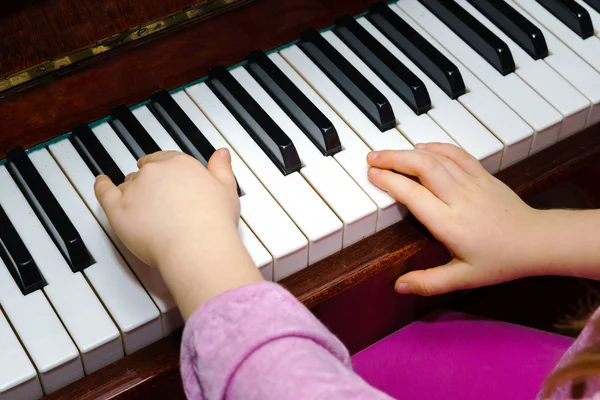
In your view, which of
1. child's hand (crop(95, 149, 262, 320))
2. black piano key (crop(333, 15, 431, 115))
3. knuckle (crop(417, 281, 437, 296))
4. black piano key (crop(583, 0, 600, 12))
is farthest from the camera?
black piano key (crop(583, 0, 600, 12))

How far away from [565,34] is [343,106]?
0.45 m

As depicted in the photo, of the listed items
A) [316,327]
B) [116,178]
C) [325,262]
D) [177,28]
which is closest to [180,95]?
[177,28]

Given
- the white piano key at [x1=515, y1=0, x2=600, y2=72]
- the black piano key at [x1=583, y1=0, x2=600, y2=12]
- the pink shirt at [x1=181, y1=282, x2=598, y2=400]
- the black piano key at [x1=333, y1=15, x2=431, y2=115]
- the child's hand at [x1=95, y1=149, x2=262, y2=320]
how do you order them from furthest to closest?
1. the black piano key at [x1=583, y1=0, x2=600, y2=12]
2. the white piano key at [x1=515, y1=0, x2=600, y2=72]
3. the black piano key at [x1=333, y1=15, x2=431, y2=115]
4. the child's hand at [x1=95, y1=149, x2=262, y2=320]
5. the pink shirt at [x1=181, y1=282, x2=598, y2=400]

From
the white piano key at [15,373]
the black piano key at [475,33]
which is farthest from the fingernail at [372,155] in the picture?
the white piano key at [15,373]

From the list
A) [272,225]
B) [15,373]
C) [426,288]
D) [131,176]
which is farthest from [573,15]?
[15,373]

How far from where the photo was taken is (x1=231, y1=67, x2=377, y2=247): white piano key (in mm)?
1223

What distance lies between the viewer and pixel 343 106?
1388mm

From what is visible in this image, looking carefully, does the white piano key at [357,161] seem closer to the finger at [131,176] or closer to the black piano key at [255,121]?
the black piano key at [255,121]

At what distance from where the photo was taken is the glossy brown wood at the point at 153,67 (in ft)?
4.28

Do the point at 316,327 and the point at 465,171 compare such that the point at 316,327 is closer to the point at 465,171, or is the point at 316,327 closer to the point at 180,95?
the point at 465,171

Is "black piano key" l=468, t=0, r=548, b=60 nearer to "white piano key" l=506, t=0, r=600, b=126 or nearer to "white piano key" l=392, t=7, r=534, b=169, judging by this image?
"white piano key" l=506, t=0, r=600, b=126

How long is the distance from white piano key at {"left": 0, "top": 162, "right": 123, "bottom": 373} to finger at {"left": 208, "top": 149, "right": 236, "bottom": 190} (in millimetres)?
233

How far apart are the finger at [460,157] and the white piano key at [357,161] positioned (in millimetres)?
102

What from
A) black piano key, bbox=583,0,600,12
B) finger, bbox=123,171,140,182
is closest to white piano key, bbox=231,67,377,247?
finger, bbox=123,171,140,182
